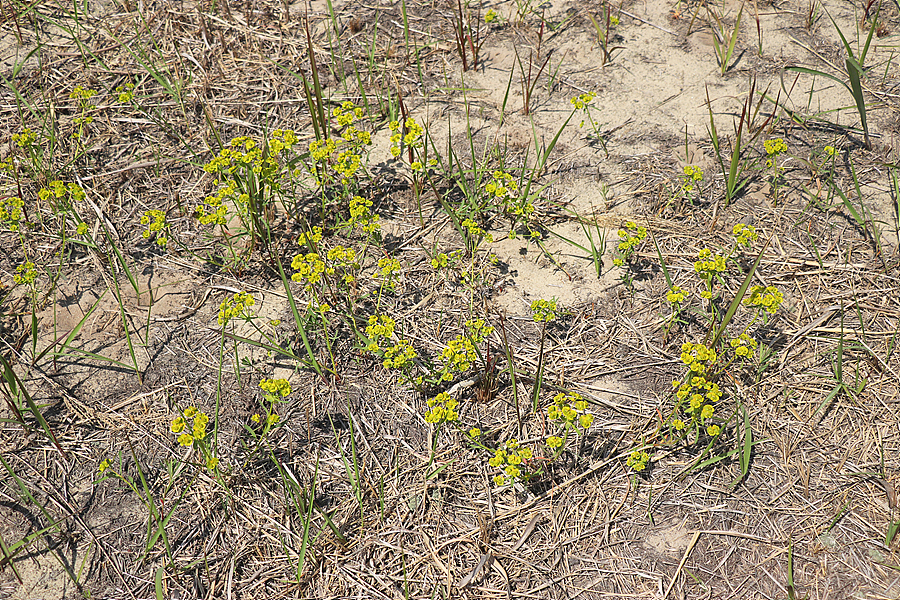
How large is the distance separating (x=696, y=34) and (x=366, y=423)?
2859mm

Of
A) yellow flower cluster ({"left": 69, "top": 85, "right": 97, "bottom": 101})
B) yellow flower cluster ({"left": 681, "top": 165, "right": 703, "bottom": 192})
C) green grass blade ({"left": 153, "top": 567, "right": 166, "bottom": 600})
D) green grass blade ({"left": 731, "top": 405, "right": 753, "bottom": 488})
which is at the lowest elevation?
green grass blade ({"left": 153, "top": 567, "right": 166, "bottom": 600})

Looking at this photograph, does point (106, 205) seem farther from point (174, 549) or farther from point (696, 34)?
point (696, 34)

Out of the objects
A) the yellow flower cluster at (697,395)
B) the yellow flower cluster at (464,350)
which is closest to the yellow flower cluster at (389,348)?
the yellow flower cluster at (464,350)

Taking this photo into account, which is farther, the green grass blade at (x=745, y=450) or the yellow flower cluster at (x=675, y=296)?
the yellow flower cluster at (x=675, y=296)

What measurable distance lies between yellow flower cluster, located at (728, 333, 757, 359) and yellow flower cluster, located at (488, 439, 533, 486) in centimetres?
84

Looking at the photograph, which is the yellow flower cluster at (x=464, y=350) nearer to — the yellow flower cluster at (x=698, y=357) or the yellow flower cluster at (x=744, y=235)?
the yellow flower cluster at (x=698, y=357)

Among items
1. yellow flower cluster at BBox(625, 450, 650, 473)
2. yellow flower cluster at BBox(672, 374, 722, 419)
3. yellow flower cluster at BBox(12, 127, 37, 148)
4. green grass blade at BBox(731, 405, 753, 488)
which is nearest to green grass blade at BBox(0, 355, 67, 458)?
yellow flower cluster at BBox(12, 127, 37, 148)

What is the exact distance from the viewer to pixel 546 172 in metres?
3.31

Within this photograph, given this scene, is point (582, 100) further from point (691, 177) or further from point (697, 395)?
point (697, 395)

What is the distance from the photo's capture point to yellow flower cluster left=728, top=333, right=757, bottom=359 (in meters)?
2.44

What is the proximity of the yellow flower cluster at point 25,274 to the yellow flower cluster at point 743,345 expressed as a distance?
2794mm

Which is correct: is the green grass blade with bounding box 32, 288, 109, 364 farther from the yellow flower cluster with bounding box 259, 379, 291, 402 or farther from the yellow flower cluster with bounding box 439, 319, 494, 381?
the yellow flower cluster with bounding box 439, 319, 494, 381

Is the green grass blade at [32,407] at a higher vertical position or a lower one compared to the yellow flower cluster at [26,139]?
lower

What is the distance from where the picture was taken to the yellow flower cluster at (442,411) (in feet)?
7.74
